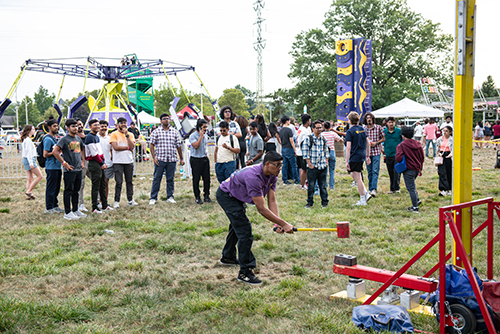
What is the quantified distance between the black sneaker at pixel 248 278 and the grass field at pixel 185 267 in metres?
0.08

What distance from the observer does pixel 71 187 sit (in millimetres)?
8109

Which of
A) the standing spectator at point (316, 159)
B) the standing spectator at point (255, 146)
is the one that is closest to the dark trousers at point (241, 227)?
the standing spectator at point (316, 159)

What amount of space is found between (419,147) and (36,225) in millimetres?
7597

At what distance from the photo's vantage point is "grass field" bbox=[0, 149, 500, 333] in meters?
3.77

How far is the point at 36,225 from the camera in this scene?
25.0 ft

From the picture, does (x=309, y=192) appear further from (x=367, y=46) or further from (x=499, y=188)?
(x=367, y=46)

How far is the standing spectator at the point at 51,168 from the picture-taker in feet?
27.6

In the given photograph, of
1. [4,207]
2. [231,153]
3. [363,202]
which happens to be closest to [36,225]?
[4,207]

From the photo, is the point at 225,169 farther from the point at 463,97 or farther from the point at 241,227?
the point at 463,97

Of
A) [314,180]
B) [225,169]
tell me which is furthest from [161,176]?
[314,180]

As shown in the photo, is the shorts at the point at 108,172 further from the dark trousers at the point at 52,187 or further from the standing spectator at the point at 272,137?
the standing spectator at the point at 272,137

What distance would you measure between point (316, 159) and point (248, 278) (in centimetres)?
444

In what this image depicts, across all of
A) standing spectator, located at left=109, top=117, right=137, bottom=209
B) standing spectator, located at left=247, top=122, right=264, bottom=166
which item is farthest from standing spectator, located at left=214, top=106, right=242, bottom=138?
standing spectator, located at left=109, top=117, right=137, bottom=209

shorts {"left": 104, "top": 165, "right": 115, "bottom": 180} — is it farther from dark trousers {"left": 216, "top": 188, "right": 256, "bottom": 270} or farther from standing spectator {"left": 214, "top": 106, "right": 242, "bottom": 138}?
dark trousers {"left": 216, "top": 188, "right": 256, "bottom": 270}
